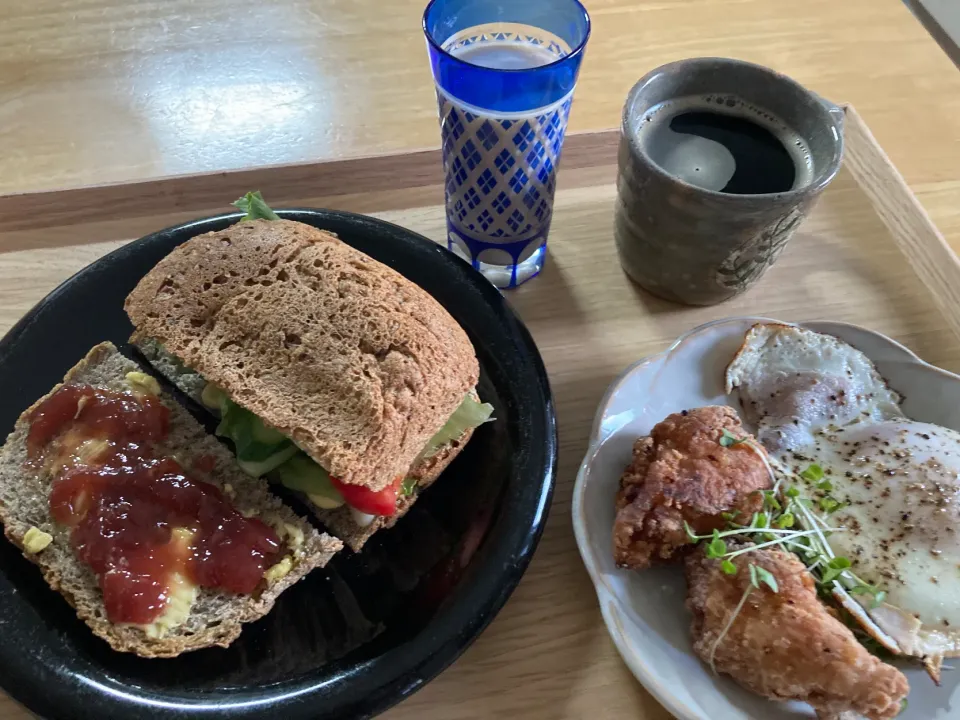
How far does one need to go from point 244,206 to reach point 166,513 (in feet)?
2.47

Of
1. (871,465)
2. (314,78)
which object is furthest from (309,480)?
(314,78)

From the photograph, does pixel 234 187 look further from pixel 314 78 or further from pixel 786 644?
pixel 786 644

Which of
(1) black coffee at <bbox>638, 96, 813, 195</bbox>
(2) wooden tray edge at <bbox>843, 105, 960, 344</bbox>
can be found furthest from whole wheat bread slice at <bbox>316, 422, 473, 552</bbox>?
(2) wooden tray edge at <bbox>843, 105, 960, 344</bbox>

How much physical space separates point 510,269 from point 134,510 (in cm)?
108

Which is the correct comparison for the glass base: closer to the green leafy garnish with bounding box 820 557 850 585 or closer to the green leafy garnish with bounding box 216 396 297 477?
the green leafy garnish with bounding box 216 396 297 477

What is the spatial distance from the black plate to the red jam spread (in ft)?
0.32

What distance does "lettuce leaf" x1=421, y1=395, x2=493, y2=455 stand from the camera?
5.14ft

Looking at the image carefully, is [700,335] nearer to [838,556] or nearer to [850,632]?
[838,556]

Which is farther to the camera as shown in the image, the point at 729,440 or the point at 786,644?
the point at 729,440

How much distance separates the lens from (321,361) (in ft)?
4.72

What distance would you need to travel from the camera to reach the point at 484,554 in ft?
4.65

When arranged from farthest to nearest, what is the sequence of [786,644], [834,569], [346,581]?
[346,581]
[834,569]
[786,644]

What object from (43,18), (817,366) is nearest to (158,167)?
(43,18)

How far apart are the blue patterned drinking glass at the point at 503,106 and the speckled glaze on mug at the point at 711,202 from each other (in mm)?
207
